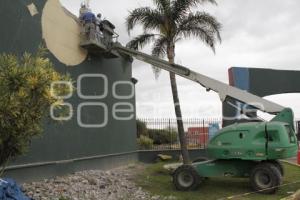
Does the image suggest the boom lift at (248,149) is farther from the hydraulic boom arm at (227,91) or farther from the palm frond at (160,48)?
the palm frond at (160,48)

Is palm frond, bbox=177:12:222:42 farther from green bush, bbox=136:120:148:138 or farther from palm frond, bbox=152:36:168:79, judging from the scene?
green bush, bbox=136:120:148:138

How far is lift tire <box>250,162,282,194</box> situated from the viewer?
14.2m

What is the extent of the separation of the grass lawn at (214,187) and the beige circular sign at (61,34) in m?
5.07

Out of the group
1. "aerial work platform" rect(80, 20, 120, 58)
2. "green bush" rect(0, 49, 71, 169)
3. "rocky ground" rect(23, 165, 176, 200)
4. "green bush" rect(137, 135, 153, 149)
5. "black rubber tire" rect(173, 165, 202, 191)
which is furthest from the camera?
"green bush" rect(137, 135, 153, 149)

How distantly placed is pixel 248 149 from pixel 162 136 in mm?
14989

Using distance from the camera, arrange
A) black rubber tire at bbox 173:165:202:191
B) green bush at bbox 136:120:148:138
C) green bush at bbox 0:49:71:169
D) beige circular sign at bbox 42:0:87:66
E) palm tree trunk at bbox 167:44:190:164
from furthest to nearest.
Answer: green bush at bbox 136:120:148:138 < palm tree trunk at bbox 167:44:190:164 < beige circular sign at bbox 42:0:87:66 < black rubber tire at bbox 173:165:202:191 < green bush at bbox 0:49:71:169

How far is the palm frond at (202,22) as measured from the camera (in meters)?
20.1

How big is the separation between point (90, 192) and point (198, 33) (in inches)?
376

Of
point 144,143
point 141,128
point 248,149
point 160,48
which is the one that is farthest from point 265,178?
point 141,128

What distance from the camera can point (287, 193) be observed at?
14133 millimetres

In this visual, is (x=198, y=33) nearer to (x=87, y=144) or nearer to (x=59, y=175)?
(x=87, y=144)

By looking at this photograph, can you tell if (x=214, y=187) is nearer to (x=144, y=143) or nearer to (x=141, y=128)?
(x=144, y=143)

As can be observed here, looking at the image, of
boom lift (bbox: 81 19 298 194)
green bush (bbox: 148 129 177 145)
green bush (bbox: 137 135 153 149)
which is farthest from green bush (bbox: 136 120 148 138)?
boom lift (bbox: 81 19 298 194)

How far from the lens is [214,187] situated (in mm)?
15719
